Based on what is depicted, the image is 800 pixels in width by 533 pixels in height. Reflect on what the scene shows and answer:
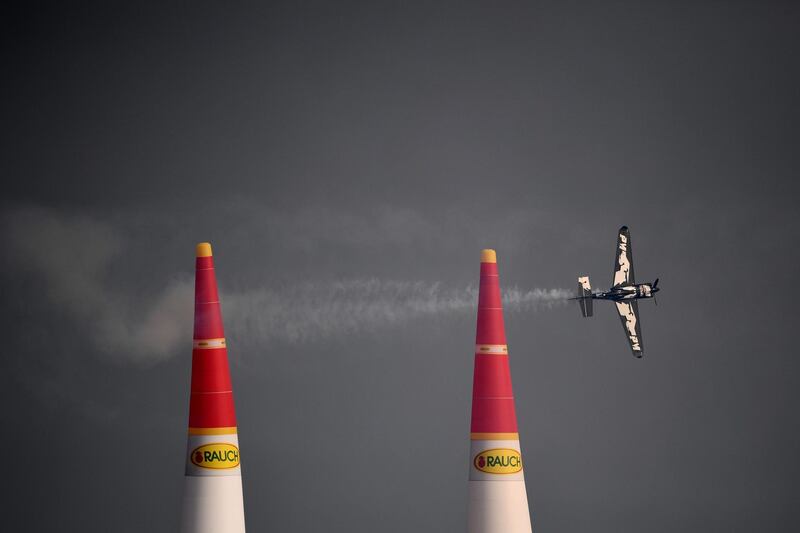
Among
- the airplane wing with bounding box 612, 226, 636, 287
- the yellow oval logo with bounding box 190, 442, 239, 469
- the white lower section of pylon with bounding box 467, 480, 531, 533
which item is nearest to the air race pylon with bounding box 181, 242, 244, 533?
the yellow oval logo with bounding box 190, 442, 239, 469

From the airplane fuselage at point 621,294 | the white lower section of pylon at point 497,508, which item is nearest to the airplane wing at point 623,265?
the airplane fuselage at point 621,294

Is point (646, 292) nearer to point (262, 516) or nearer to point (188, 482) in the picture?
point (188, 482)

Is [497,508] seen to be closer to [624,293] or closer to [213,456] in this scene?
[213,456]

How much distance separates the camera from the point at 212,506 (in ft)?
89.5

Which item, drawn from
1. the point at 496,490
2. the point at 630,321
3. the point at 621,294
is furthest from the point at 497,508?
the point at 630,321

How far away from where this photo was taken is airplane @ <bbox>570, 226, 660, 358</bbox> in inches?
1770

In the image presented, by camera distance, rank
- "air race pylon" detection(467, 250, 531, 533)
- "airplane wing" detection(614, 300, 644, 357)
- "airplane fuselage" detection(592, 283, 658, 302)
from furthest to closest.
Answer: "airplane wing" detection(614, 300, 644, 357) < "airplane fuselage" detection(592, 283, 658, 302) < "air race pylon" detection(467, 250, 531, 533)

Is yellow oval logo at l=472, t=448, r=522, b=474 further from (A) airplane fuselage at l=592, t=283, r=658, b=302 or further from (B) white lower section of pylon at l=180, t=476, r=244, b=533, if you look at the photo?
(A) airplane fuselage at l=592, t=283, r=658, b=302

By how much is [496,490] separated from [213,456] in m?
6.07

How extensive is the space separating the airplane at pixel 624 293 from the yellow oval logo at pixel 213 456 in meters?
19.1

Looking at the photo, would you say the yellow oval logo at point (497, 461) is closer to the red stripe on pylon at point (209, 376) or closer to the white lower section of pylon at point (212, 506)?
the white lower section of pylon at point (212, 506)

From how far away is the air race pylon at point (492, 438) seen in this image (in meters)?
28.9

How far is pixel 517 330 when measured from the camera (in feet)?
318

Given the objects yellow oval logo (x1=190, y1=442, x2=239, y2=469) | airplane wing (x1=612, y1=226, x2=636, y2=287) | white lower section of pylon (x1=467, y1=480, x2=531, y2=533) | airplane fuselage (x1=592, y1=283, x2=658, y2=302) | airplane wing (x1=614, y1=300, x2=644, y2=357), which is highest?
airplane wing (x1=612, y1=226, x2=636, y2=287)
